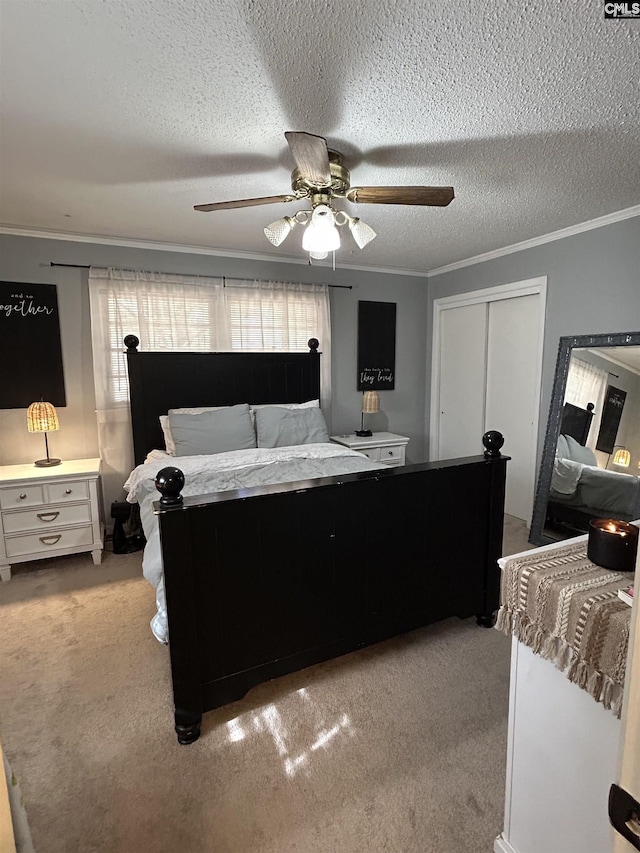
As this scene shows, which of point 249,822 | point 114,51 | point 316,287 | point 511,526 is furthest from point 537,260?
point 249,822

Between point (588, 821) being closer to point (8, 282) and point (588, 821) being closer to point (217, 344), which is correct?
point (217, 344)

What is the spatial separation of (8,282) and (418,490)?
3.23m

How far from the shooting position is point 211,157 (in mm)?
2045

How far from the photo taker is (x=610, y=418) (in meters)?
2.92

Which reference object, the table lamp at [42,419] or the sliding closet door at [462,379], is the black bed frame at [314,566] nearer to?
the table lamp at [42,419]

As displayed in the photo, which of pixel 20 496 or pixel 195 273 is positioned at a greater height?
pixel 195 273

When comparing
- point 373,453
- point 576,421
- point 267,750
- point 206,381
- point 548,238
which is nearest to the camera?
point 267,750

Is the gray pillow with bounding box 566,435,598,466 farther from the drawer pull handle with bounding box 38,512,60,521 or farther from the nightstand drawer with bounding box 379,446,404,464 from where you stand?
the drawer pull handle with bounding box 38,512,60,521

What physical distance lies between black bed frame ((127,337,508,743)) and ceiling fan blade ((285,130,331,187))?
1.22 metres

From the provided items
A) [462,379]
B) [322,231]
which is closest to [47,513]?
[322,231]

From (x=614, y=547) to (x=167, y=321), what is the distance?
3.39m

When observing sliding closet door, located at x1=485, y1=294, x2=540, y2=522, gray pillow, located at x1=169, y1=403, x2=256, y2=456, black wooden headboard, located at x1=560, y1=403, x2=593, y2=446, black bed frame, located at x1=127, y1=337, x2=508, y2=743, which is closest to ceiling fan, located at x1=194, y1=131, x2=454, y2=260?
black bed frame, located at x1=127, y1=337, x2=508, y2=743

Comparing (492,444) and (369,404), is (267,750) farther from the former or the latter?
(369,404)

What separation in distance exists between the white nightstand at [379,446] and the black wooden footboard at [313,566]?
180cm
